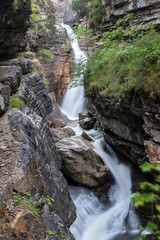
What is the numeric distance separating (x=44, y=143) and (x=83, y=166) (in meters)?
2.78

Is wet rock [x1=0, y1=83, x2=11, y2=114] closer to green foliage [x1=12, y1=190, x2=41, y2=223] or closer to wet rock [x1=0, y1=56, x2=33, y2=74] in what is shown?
green foliage [x1=12, y1=190, x2=41, y2=223]

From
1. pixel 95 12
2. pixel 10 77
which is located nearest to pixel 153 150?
pixel 10 77

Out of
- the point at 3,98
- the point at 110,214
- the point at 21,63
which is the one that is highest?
the point at 21,63

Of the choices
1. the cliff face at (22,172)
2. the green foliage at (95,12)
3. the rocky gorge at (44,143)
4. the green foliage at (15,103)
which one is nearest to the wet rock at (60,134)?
the rocky gorge at (44,143)

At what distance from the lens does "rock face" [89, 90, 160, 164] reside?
5645mm

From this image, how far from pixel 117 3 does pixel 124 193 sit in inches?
426

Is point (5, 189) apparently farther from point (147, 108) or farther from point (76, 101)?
point (76, 101)

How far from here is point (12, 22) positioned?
6375 mm

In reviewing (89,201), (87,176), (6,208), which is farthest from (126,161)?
(6,208)

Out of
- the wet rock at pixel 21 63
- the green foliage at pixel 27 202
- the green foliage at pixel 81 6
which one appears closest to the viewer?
the green foliage at pixel 27 202

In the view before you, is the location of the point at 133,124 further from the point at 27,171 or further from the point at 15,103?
the point at 27,171

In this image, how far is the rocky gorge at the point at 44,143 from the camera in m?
3.27

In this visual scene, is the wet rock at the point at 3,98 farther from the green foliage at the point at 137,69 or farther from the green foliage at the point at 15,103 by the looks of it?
the green foliage at the point at 137,69

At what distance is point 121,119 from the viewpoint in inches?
294
